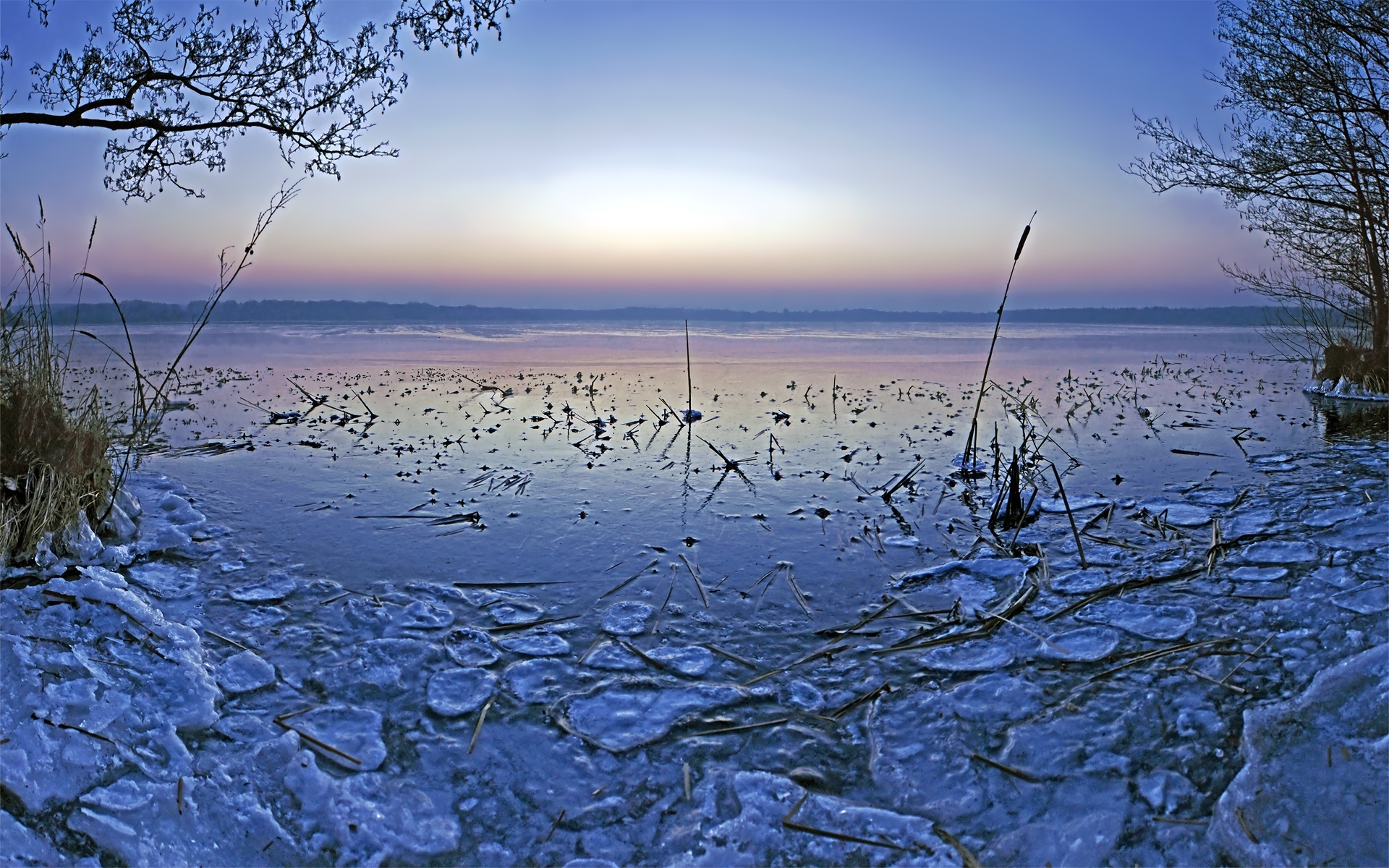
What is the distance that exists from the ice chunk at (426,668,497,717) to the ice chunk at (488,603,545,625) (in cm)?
62

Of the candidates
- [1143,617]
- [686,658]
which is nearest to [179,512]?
[686,658]

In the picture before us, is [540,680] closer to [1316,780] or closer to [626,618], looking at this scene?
Answer: [626,618]

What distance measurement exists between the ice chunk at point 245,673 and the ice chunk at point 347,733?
1.56ft

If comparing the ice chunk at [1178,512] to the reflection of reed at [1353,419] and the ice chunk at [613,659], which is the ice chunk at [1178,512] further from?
the reflection of reed at [1353,419]

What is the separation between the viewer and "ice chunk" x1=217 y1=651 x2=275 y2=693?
3705mm

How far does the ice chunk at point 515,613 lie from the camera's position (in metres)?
4.55

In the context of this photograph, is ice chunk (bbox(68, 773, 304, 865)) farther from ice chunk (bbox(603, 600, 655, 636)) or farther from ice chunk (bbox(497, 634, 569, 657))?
ice chunk (bbox(603, 600, 655, 636))

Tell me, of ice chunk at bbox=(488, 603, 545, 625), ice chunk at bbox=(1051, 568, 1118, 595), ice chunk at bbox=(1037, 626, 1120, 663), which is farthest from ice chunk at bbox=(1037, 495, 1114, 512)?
ice chunk at bbox=(488, 603, 545, 625)

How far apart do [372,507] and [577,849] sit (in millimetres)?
5099

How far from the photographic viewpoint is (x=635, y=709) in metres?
3.57

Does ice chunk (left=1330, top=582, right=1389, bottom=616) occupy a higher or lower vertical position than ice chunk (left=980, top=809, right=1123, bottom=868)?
higher

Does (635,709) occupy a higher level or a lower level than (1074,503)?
lower

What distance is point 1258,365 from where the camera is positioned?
23.0 metres

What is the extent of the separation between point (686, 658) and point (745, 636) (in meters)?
0.44
